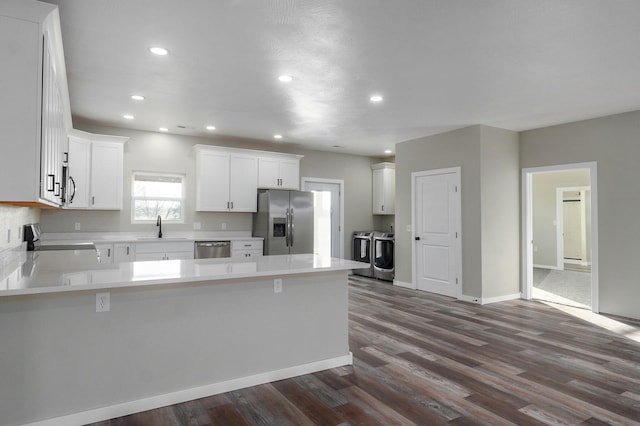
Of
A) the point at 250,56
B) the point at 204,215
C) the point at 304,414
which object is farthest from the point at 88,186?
the point at 304,414

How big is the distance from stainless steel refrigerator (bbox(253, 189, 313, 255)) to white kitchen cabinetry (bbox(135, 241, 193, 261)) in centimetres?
126

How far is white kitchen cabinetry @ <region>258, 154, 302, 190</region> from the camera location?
22.1 feet

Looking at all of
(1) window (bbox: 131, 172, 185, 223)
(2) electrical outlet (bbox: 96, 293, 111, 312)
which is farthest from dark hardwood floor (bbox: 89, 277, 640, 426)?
(1) window (bbox: 131, 172, 185, 223)

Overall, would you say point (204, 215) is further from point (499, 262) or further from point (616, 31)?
point (616, 31)

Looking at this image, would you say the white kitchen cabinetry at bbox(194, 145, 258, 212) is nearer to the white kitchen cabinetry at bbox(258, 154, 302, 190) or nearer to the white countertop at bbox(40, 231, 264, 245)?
the white kitchen cabinetry at bbox(258, 154, 302, 190)

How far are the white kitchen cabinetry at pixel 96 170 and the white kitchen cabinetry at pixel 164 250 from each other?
2.26ft

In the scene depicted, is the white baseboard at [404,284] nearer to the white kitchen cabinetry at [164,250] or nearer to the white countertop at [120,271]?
the white kitchen cabinetry at [164,250]

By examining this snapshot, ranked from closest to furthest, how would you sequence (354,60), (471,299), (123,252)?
(354,60), (123,252), (471,299)

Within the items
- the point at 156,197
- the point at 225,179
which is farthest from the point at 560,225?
the point at 156,197

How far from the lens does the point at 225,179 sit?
20.8 feet

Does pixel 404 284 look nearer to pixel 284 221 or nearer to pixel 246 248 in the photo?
pixel 284 221

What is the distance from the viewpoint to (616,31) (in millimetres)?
2764

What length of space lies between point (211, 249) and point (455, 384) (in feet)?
13.5

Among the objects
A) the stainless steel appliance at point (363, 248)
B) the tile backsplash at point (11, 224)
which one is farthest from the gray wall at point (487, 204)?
the tile backsplash at point (11, 224)
